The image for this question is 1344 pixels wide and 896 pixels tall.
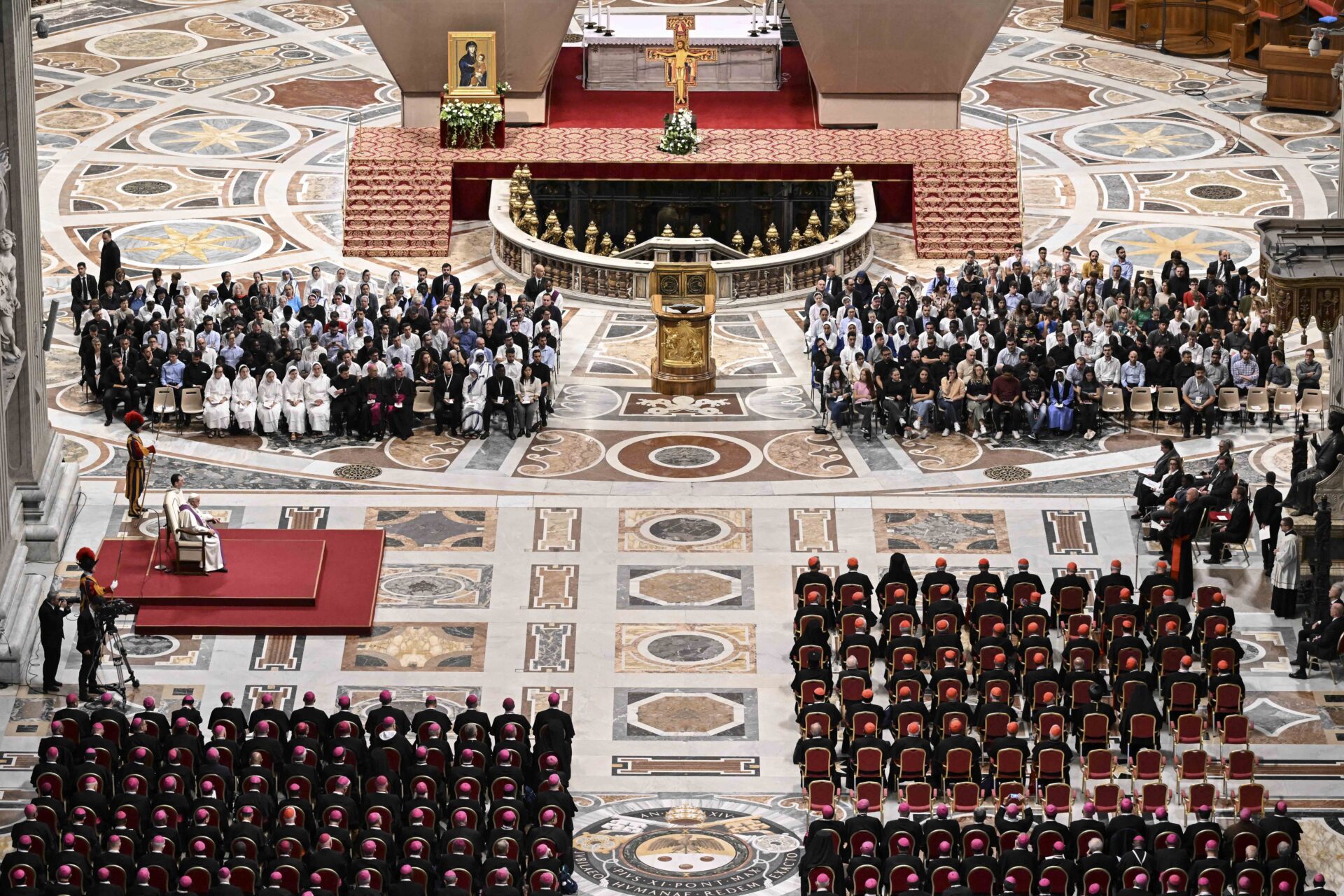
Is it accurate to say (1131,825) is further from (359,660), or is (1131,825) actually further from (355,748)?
(359,660)

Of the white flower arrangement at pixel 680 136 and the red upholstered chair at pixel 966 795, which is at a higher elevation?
the white flower arrangement at pixel 680 136

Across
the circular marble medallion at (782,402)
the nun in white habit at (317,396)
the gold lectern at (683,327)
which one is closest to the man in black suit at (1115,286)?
the circular marble medallion at (782,402)

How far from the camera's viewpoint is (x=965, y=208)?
42219 millimetres

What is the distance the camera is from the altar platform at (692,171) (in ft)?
137

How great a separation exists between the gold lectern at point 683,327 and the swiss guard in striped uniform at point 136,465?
7.92 meters

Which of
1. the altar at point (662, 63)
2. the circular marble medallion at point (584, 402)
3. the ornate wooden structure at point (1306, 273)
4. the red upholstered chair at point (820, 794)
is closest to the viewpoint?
the red upholstered chair at point (820, 794)

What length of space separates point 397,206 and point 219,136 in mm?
7290

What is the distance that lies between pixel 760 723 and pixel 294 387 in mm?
9924

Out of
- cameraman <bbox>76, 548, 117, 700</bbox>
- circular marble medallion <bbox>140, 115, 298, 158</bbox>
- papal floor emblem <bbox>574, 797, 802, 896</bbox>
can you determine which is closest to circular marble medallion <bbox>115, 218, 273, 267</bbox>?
circular marble medallion <bbox>140, 115, 298, 158</bbox>

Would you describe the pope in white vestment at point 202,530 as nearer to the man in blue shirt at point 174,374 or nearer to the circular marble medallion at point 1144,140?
the man in blue shirt at point 174,374

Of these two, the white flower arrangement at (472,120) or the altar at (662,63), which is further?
the altar at (662,63)

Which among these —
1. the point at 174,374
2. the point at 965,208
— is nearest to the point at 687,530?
the point at 174,374

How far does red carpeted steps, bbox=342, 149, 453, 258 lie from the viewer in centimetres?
4172

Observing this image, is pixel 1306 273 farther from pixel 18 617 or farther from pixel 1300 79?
pixel 1300 79
